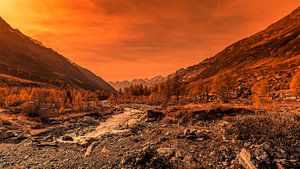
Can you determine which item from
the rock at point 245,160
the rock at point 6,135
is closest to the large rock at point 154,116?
the rock at point 6,135

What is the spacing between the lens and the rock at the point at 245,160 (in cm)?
1760

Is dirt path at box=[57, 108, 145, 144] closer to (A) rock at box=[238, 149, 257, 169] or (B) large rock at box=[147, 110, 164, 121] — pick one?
(B) large rock at box=[147, 110, 164, 121]

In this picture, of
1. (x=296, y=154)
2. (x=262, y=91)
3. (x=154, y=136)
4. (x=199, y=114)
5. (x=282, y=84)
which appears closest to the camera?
(x=296, y=154)

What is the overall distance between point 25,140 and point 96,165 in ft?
67.4

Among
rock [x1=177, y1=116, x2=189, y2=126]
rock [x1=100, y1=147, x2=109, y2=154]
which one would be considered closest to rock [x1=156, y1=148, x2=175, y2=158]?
rock [x1=100, y1=147, x2=109, y2=154]

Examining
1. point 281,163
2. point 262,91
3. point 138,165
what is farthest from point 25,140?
point 262,91

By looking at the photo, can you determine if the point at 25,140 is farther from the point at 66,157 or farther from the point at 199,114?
the point at 199,114

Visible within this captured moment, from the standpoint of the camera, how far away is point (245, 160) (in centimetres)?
1825

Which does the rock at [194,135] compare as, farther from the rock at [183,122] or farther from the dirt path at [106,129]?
the dirt path at [106,129]

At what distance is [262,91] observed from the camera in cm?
7800

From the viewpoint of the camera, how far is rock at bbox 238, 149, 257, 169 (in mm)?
17603

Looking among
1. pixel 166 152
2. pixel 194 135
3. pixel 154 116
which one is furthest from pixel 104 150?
pixel 154 116

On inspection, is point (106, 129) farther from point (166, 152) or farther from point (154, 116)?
point (166, 152)

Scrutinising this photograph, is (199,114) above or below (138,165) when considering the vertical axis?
above
